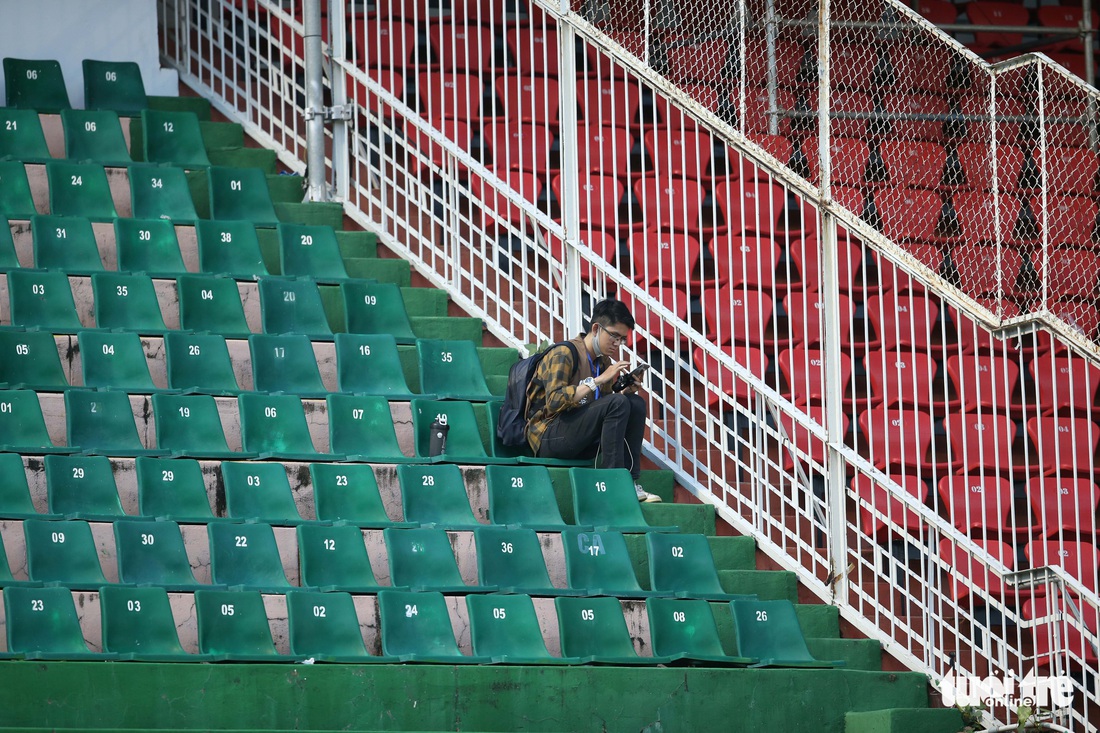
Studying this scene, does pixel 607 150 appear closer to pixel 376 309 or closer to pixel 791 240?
pixel 791 240

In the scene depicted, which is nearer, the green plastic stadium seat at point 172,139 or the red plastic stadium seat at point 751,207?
the green plastic stadium seat at point 172,139

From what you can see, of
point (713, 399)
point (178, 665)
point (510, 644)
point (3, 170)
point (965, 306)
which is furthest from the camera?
point (713, 399)

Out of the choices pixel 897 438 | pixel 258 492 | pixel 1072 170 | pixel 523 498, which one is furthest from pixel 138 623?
pixel 1072 170

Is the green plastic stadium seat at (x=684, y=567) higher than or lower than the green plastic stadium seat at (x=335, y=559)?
lower

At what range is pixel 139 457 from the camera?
261 inches

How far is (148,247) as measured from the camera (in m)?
7.99

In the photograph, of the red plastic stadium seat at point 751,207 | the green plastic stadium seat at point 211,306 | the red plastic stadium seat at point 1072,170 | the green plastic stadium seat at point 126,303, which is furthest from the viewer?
the red plastic stadium seat at point 1072,170

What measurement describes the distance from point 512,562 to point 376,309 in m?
1.87

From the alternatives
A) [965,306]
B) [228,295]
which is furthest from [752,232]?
[228,295]

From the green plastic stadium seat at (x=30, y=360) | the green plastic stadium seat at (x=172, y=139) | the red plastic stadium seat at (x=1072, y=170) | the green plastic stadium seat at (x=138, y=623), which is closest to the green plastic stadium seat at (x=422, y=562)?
the green plastic stadium seat at (x=138, y=623)

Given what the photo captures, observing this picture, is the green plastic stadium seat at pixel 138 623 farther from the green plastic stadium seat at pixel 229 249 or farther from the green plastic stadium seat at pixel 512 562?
the green plastic stadium seat at pixel 229 249

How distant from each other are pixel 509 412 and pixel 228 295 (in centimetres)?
144

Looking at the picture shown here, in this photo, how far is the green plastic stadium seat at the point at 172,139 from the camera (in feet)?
28.6

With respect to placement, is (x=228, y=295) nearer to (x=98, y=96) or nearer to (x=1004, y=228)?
(x=98, y=96)
